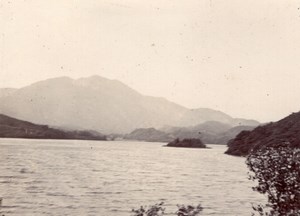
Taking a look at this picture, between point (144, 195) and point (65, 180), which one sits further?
point (65, 180)

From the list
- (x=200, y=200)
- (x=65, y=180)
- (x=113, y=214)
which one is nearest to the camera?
(x=113, y=214)

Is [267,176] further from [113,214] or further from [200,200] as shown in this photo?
[200,200]

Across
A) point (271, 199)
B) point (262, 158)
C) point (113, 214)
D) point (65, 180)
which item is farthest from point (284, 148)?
point (65, 180)

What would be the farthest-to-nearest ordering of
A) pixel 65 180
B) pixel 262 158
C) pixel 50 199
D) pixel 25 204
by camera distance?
1. pixel 65 180
2. pixel 50 199
3. pixel 25 204
4. pixel 262 158

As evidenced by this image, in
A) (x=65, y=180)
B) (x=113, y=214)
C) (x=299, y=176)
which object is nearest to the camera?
(x=299, y=176)

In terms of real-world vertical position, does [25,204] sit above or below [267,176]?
below

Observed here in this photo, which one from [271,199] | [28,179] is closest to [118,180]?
[28,179]

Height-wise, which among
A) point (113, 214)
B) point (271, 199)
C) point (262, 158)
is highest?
point (262, 158)

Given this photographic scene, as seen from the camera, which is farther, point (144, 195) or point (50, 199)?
point (144, 195)

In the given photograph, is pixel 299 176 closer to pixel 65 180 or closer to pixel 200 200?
pixel 200 200
